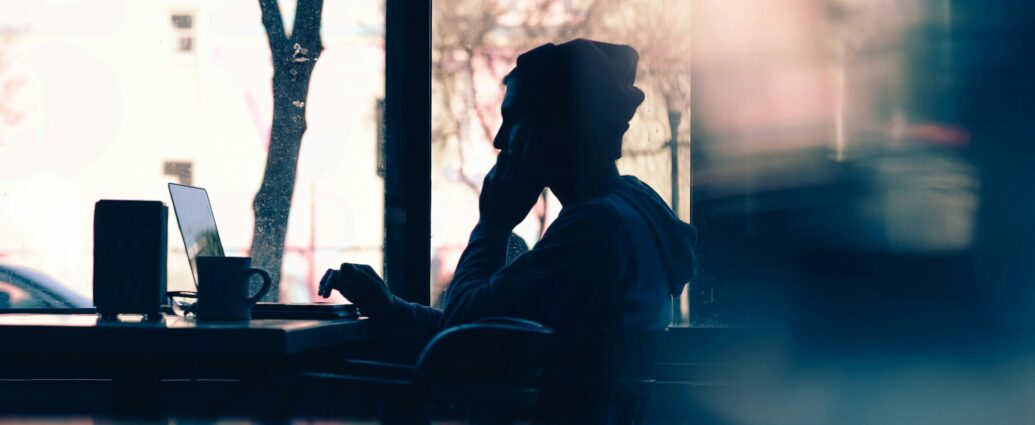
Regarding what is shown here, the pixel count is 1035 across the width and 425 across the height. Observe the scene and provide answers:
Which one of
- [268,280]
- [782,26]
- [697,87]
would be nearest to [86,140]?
[268,280]

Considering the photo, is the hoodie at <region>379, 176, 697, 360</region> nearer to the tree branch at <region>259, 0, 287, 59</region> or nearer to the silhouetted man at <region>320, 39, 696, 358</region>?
the silhouetted man at <region>320, 39, 696, 358</region>

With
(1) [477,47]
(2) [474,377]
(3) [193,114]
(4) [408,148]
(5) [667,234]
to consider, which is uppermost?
(1) [477,47]

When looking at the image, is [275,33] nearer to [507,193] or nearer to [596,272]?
[507,193]

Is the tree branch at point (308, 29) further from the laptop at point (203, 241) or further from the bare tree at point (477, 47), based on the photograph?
the laptop at point (203, 241)

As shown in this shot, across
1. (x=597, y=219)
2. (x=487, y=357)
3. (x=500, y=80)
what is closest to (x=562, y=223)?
(x=597, y=219)

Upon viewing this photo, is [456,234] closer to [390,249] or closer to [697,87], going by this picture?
[390,249]

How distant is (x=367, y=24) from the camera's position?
2.69 metres

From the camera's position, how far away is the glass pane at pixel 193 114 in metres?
2.64

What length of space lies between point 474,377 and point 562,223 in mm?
426

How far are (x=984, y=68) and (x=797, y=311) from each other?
85 centimetres

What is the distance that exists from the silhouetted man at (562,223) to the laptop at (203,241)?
0.06m

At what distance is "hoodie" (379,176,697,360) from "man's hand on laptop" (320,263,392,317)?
53 mm

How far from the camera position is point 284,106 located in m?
2.67

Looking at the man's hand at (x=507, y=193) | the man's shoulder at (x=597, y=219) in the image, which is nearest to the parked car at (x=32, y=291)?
the man's hand at (x=507, y=193)
